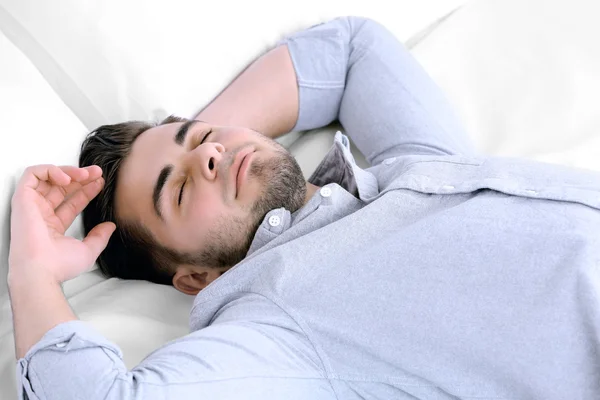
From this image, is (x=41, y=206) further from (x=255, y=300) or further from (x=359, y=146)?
(x=359, y=146)

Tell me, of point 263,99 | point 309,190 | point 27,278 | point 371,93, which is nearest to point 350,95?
point 371,93

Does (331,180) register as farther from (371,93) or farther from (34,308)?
(34,308)

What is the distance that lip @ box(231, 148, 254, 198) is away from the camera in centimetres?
117

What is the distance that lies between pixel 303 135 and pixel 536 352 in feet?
2.90

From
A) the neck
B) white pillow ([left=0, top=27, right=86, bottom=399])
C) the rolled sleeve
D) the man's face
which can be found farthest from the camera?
the neck

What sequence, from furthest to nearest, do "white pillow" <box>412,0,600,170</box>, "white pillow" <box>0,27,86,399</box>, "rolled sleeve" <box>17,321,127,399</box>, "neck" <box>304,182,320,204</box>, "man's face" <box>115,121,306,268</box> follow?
"white pillow" <box>412,0,600,170</box> → "neck" <box>304,182,320,204</box> → "man's face" <box>115,121,306,268</box> → "white pillow" <box>0,27,86,399</box> → "rolled sleeve" <box>17,321,127,399</box>

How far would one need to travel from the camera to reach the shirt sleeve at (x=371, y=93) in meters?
1.45

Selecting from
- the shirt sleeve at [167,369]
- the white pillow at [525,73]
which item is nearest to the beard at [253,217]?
the shirt sleeve at [167,369]

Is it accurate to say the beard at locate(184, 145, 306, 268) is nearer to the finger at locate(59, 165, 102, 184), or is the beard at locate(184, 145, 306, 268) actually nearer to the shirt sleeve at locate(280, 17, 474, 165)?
the finger at locate(59, 165, 102, 184)

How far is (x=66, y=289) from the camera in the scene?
1.20 metres

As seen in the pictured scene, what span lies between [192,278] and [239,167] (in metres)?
0.23

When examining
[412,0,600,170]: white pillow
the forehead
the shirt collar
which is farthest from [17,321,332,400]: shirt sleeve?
[412,0,600,170]: white pillow

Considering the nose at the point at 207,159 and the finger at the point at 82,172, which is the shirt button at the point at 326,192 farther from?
the finger at the point at 82,172

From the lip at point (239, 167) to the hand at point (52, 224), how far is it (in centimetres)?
23
